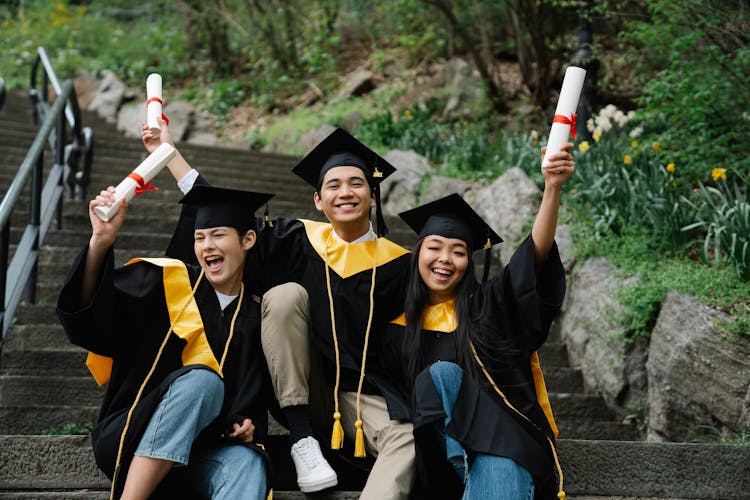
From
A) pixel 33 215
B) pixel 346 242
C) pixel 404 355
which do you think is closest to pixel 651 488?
pixel 404 355

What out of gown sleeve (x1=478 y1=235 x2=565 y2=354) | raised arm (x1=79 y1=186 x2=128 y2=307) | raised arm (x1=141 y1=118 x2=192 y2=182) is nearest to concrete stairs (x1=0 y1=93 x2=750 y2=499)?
gown sleeve (x1=478 y1=235 x2=565 y2=354)

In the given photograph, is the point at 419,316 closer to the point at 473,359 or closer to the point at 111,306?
the point at 473,359

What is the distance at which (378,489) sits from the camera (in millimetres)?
2490

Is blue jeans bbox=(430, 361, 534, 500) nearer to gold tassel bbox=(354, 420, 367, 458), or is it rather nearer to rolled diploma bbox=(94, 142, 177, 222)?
gold tassel bbox=(354, 420, 367, 458)

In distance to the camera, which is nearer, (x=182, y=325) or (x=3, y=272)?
(x=182, y=325)

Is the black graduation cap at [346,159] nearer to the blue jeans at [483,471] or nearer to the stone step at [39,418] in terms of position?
the blue jeans at [483,471]

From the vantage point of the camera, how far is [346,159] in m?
3.13

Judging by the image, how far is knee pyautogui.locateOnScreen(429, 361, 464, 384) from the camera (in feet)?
8.38

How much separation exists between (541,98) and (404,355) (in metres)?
6.20

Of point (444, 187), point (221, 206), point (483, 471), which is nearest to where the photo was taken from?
point (483, 471)

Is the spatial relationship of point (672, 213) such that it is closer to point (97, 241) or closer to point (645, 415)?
point (645, 415)

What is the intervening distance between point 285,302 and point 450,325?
22.7 inches

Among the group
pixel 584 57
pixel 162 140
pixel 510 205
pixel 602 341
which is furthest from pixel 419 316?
pixel 584 57

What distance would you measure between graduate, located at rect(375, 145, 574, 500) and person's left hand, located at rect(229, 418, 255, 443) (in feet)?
1.73
